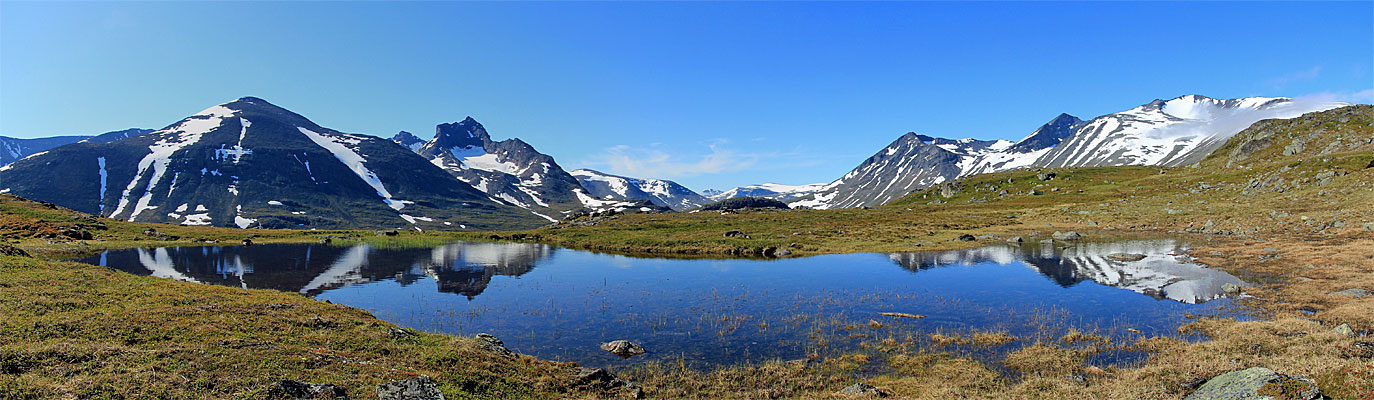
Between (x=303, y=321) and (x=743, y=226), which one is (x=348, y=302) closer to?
(x=303, y=321)

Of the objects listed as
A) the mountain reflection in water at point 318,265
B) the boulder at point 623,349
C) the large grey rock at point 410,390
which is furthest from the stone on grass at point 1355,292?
the mountain reflection in water at point 318,265

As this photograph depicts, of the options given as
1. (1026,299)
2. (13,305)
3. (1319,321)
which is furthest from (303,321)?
(1319,321)

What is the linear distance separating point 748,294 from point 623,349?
700 inches

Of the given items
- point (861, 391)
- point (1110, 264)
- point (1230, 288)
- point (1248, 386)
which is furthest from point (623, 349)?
point (1110, 264)

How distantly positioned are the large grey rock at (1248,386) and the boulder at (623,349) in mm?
20374

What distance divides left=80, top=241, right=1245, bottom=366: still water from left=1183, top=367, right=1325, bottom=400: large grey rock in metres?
7.22

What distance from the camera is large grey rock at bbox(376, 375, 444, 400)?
15830 millimetres

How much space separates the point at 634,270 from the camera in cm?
6031

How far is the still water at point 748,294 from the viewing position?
2902cm

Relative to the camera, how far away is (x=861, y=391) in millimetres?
18938

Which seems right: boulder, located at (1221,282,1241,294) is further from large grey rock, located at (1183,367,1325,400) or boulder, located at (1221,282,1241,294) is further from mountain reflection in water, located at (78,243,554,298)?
mountain reflection in water, located at (78,243,554,298)

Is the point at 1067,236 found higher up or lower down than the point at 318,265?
higher up

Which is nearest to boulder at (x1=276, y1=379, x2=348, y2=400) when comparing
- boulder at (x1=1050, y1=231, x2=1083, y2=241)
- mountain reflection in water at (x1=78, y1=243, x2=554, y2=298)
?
mountain reflection in water at (x1=78, y1=243, x2=554, y2=298)

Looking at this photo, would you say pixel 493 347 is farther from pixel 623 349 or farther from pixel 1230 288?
pixel 1230 288
